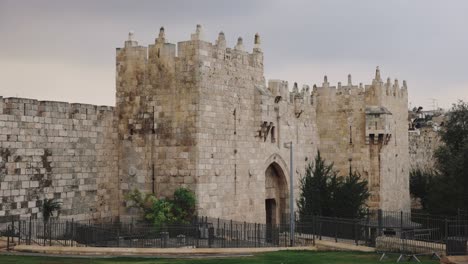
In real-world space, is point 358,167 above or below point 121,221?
above

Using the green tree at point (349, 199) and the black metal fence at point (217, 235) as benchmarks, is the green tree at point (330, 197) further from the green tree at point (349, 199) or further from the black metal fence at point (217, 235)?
the black metal fence at point (217, 235)

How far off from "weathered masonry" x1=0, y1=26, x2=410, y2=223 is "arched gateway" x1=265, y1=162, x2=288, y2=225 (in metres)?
0.16

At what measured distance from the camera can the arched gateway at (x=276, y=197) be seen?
34.4 metres

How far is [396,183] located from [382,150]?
292 cm

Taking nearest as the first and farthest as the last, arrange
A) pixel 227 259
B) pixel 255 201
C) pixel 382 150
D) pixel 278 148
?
pixel 227 259 < pixel 255 201 < pixel 278 148 < pixel 382 150

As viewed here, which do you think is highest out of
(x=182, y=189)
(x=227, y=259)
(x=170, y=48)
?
(x=170, y=48)

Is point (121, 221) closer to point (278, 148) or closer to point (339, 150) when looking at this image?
point (278, 148)

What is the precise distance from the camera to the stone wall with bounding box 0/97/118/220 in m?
24.8

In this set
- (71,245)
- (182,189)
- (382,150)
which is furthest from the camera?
(382,150)

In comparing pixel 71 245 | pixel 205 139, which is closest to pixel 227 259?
pixel 71 245

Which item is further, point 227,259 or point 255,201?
point 255,201

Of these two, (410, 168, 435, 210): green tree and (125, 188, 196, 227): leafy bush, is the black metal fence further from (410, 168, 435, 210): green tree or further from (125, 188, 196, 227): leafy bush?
(410, 168, 435, 210): green tree

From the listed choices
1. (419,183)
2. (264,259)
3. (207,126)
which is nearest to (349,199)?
(207,126)

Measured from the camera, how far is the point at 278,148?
33.8m
